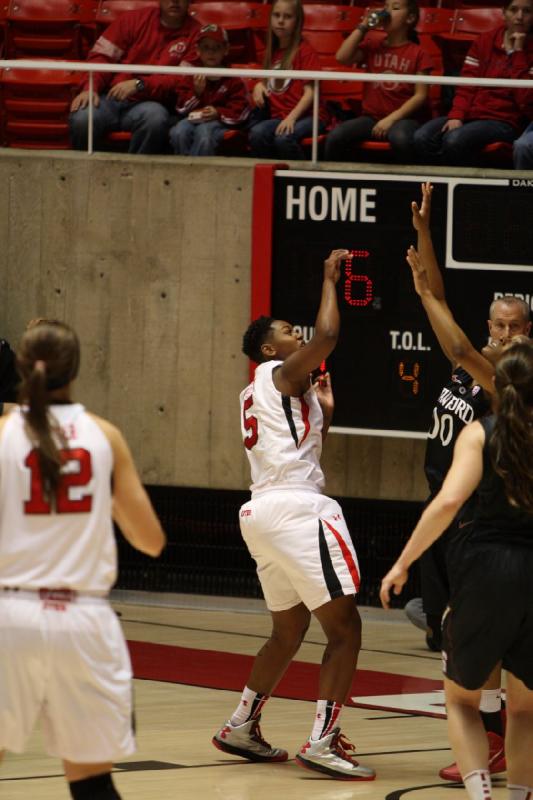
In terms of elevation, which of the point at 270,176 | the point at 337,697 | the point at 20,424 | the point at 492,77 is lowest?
the point at 337,697

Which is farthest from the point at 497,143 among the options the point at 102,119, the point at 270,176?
the point at 102,119

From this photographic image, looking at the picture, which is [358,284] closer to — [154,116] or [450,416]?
[154,116]

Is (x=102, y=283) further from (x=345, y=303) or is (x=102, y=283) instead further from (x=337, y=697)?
(x=337, y=697)

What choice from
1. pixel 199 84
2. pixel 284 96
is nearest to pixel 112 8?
pixel 199 84

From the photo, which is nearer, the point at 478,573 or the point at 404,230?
the point at 478,573

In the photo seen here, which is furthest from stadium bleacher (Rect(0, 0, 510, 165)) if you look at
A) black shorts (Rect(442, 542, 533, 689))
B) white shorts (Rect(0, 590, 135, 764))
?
white shorts (Rect(0, 590, 135, 764))

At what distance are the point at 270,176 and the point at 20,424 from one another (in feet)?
20.7

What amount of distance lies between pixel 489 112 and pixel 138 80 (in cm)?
261

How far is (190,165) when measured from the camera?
1074 cm

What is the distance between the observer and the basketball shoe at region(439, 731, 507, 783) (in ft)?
20.1

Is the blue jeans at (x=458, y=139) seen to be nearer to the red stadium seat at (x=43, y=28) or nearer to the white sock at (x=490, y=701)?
the red stadium seat at (x=43, y=28)

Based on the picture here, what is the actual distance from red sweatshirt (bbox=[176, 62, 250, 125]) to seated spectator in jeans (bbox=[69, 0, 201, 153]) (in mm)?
124

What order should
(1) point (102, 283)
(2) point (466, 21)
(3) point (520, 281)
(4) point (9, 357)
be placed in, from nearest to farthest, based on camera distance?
(4) point (9, 357), (3) point (520, 281), (1) point (102, 283), (2) point (466, 21)

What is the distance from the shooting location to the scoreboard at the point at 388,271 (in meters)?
9.66
